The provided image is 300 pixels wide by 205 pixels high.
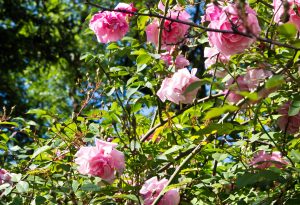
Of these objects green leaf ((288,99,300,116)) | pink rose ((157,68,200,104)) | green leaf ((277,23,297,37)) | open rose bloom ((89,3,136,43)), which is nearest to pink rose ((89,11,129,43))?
open rose bloom ((89,3,136,43))

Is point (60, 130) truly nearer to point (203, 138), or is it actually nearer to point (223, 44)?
point (203, 138)

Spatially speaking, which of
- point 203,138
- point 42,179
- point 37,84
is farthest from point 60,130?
point 37,84

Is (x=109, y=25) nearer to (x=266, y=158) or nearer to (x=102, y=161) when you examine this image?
(x=102, y=161)

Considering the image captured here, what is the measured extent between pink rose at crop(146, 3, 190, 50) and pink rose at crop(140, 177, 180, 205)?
62 cm

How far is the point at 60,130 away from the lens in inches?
95.8

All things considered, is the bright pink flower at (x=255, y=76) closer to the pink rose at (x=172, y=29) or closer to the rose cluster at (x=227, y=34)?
the rose cluster at (x=227, y=34)

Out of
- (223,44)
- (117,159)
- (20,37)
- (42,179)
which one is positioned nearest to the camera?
(223,44)

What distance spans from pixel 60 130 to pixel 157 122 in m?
0.50

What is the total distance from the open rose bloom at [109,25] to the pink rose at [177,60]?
22 cm

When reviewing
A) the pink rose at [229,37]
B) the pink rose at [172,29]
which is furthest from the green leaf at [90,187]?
the pink rose at [172,29]

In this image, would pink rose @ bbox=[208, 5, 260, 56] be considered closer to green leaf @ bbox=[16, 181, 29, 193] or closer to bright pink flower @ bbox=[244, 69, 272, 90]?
bright pink flower @ bbox=[244, 69, 272, 90]

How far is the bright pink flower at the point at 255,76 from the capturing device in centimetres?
190

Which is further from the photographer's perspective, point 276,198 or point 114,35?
point 114,35

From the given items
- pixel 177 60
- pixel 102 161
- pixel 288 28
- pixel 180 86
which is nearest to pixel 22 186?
pixel 102 161
